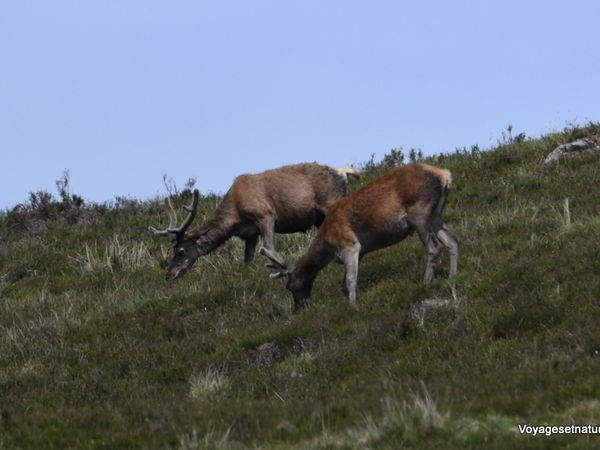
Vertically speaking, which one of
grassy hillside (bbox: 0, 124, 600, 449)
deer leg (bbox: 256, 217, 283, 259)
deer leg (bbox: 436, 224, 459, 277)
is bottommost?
grassy hillside (bbox: 0, 124, 600, 449)

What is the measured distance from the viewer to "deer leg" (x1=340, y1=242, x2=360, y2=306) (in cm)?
1466

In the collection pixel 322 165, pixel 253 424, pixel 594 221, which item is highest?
pixel 322 165

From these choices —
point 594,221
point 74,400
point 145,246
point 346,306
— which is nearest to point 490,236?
point 594,221

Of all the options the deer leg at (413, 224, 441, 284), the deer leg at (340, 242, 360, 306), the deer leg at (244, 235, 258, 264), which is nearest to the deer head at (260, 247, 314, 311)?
the deer leg at (340, 242, 360, 306)

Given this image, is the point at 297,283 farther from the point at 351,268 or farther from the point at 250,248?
the point at 250,248

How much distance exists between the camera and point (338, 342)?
13039mm

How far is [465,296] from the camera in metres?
13.3

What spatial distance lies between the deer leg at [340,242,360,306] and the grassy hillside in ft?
0.91

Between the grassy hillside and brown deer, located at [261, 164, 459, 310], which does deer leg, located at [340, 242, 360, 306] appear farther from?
the grassy hillside

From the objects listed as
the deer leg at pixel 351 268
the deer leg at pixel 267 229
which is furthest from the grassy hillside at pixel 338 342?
the deer leg at pixel 267 229

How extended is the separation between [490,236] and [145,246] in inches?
302

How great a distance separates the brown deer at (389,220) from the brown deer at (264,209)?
323 cm

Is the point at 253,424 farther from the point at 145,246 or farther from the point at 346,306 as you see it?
the point at 145,246

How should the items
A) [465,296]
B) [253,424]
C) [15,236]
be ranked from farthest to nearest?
[15,236]
[465,296]
[253,424]
